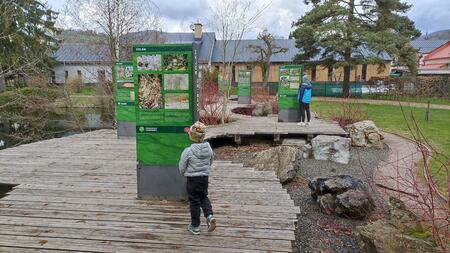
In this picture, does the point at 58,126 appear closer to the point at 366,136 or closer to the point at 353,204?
the point at 366,136

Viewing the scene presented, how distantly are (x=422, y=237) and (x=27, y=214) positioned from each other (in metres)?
4.60

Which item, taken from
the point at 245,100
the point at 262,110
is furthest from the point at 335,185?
the point at 245,100

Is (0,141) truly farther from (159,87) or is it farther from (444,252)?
(444,252)

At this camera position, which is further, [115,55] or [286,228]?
[115,55]

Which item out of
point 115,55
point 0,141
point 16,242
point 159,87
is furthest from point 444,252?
point 0,141

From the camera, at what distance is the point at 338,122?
1292cm

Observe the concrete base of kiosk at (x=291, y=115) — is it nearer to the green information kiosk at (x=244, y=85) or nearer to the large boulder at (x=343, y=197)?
the large boulder at (x=343, y=197)

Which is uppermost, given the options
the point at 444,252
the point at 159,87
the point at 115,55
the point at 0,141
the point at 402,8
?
the point at 402,8

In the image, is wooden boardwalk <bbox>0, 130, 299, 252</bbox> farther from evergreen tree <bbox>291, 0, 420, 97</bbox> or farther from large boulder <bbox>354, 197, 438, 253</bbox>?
evergreen tree <bbox>291, 0, 420, 97</bbox>

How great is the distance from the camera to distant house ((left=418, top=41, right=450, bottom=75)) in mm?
40938

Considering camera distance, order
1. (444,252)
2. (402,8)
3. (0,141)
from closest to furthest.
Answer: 1. (444,252)
2. (0,141)
3. (402,8)

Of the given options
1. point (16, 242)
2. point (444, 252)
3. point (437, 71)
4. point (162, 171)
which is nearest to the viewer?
point (444, 252)

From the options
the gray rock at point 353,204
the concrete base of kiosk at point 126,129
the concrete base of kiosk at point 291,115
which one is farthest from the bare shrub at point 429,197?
the concrete base of kiosk at point 126,129

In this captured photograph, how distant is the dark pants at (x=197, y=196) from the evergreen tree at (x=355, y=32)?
815 inches
